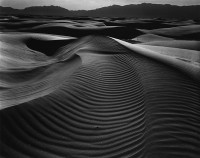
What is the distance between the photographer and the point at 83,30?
16141 mm

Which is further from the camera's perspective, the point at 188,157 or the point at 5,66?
the point at 5,66

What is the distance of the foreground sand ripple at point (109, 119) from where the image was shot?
2926 mm

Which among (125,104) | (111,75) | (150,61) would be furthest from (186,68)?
(125,104)

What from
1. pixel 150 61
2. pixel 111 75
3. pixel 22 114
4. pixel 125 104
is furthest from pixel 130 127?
pixel 150 61

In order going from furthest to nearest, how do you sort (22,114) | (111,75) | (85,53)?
(85,53) < (111,75) < (22,114)

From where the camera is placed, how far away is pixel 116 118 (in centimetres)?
371

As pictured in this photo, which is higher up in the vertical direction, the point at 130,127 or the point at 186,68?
the point at 186,68

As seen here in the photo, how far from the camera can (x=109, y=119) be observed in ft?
12.0

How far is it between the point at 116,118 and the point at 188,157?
1239mm

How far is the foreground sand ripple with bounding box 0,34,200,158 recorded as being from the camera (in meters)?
2.93

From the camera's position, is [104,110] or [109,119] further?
[104,110]

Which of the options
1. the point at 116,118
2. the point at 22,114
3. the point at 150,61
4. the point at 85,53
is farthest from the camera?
the point at 85,53

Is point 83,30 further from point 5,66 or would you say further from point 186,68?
point 186,68

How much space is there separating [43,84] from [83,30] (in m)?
11.5
